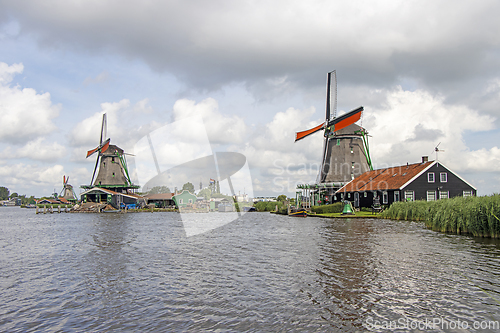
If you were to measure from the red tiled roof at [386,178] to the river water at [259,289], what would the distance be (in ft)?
81.6

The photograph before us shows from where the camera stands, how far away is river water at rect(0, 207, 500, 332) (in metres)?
7.55

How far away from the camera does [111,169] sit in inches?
3086

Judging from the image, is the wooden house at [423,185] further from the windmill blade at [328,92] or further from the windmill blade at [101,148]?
the windmill blade at [101,148]

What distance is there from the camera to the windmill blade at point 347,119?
52.3 metres

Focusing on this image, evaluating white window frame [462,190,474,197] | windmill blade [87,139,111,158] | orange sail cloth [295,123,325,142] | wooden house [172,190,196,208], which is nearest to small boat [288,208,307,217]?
orange sail cloth [295,123,325,142]

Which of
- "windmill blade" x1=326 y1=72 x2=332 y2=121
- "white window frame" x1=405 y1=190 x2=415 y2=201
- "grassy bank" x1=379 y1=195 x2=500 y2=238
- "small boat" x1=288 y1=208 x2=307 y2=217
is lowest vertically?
"small boat" x1=288 y1=208 x2=307 y2=217

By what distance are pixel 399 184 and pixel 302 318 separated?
36.4m

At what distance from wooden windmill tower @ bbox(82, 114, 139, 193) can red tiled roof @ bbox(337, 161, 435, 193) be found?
52.1 m

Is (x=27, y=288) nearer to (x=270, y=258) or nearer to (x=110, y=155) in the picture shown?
(x=270, y=258)

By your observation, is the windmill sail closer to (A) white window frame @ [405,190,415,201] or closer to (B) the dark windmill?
(B) the dark windmill

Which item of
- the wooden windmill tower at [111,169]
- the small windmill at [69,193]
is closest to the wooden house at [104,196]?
the wooden windmill tower at [111,169]

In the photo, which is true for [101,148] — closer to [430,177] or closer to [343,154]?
[343,154]

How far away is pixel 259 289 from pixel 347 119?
46913mm

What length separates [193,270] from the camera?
41.4 feet
